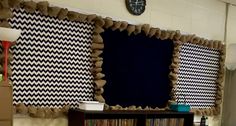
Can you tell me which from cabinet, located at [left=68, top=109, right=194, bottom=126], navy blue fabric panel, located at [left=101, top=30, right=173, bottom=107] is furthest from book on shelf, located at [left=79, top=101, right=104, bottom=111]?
navy blue fabric panel, located at [left=101, top=30, right=173, bottom=107]

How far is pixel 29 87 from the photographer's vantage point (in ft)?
10.2

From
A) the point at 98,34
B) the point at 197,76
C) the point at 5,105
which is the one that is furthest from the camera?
the point at 197,76

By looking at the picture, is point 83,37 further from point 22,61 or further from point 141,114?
point 141,114

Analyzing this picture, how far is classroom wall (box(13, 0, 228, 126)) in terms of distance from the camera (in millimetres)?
3377

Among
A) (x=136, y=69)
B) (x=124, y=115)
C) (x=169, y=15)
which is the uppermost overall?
(x=169, y=15)

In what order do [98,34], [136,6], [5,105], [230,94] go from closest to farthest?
[5,105] < [98,34] < [136,6] < [230,94]

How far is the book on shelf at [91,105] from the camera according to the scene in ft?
10.8

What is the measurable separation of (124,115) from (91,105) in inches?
17.2

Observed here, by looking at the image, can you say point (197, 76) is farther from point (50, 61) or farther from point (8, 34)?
point (8, 34)

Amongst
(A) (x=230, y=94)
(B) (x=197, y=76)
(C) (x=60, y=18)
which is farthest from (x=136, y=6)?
(A) (x=230, y=94)

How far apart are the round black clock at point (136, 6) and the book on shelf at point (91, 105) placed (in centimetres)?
125

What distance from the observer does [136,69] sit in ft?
13.0

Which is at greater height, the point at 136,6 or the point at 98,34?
the point at 136,6

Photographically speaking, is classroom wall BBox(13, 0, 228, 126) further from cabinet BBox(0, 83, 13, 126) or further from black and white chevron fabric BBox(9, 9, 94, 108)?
cabinet BBox(0, 83, 13, 126)
